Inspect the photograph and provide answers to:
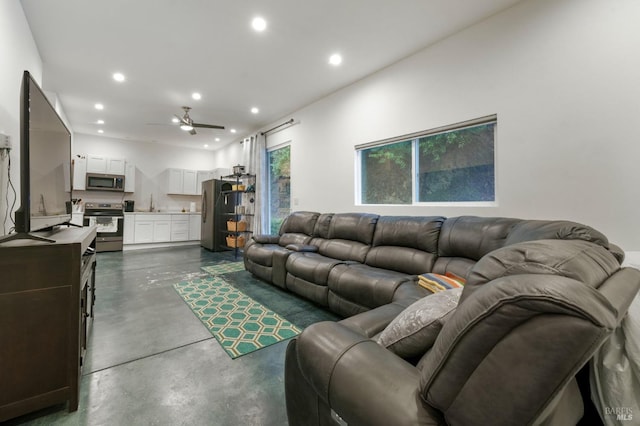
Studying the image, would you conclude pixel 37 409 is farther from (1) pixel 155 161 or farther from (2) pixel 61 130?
(1) pixel 155 161

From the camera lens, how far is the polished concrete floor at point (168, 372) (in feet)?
4.67

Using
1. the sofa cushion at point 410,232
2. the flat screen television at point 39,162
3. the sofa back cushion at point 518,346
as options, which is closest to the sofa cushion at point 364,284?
the sofa cushion at point 410,232

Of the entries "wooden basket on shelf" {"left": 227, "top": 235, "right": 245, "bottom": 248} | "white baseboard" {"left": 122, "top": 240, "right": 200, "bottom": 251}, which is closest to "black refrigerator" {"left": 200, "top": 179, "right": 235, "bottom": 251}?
"wooden basket on shelf" {"left": 227, "top": 235, "right": 245, "bottom": 248}

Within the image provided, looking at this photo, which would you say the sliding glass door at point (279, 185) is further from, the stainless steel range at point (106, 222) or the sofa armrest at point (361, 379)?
the sofa armrest at point (361, 379)

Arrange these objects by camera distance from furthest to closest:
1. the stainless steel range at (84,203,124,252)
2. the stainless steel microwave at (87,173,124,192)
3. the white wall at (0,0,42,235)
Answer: the stainless steel microwave at (87,173,124,192), the stainless steel range at (84,203,124,252), the white wall at (0,0,42,235)

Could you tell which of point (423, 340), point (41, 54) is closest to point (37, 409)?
point (423, 340)

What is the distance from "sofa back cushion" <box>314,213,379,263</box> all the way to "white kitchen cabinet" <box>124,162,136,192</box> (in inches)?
225

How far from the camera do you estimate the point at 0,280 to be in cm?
126

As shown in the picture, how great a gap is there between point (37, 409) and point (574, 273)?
7.76 ft

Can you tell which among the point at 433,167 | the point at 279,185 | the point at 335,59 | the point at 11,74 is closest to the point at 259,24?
the point at 335,59

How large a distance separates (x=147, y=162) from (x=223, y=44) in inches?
221

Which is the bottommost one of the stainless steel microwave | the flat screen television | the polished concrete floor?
the polished concrete floor

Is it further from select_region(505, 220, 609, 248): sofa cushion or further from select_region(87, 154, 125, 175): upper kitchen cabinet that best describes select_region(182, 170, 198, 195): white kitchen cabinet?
select_region(505, 220, 609, 248): sofa cushion

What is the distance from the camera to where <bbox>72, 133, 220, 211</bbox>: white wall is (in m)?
6.46
